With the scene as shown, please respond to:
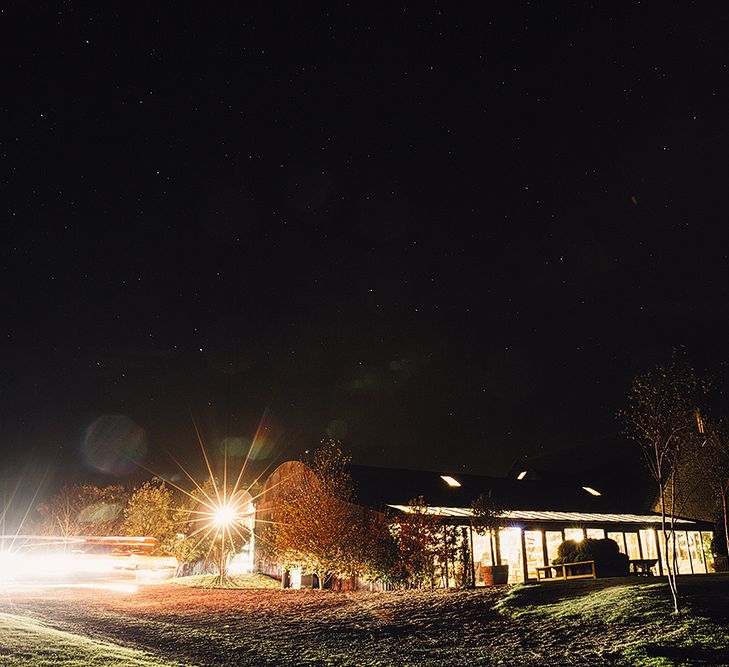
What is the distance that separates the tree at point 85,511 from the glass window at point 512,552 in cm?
3584

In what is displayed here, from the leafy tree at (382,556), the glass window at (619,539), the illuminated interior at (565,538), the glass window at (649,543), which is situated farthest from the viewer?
the glass window at (649,543)

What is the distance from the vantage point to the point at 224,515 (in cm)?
3353

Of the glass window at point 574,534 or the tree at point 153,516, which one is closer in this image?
the glass window at point 574,534

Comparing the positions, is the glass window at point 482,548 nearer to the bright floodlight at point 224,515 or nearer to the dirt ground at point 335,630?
the dirt ground at point 335,630

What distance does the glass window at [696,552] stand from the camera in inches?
1173

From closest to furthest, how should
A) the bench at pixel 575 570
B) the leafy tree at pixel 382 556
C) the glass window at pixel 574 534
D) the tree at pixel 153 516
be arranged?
the bench at pixel 575 570 → the leafy tree at pixel 382 556 → the glass window at pixel 574 534 → the tree at pixel 153 516

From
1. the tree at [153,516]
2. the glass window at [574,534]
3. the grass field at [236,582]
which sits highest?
the tree at [153,516]

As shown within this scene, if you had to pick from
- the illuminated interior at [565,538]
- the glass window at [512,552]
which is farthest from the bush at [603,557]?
the glass window at [512,552]

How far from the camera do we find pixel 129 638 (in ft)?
40.6

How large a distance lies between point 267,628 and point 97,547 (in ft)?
56.9

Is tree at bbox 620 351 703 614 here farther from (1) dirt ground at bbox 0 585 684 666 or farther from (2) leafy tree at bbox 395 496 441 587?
(2) leafy tree at bbox 395 496 441 587

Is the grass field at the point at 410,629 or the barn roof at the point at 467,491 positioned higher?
A: the barn roof at the point at 467,491

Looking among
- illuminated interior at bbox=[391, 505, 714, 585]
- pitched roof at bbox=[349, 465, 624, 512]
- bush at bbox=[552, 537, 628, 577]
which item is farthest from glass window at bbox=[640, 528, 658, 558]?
bush at bbox=[552, 537, 628, 577]

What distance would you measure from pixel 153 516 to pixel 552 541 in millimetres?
27276
